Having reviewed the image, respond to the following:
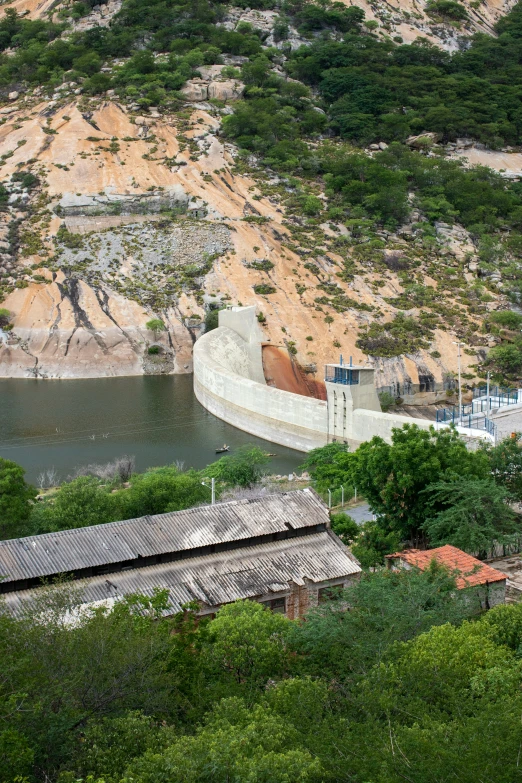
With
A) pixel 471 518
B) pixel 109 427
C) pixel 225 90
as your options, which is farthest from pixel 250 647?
pixel 225 90

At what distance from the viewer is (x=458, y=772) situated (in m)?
10.2

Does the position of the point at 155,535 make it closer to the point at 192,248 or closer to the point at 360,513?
the point at 360,513

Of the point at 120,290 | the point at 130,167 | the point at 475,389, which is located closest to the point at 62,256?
the point at 120,290

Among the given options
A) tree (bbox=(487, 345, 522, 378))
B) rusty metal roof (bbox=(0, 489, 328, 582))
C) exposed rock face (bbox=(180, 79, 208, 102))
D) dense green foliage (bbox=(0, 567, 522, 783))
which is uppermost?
exposed rock face (bbox=(180, 79, 208, 102))

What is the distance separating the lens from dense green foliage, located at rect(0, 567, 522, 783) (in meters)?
10.3

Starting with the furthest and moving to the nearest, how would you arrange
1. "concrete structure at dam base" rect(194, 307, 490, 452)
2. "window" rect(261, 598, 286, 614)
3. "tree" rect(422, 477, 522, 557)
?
"concrete structure at dam base" rect(194, 307, 490, 452) < "tree" rect(422, 477, 522, 557) < "window" rect(261, 598, 286, 614)

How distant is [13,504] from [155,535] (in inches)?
236

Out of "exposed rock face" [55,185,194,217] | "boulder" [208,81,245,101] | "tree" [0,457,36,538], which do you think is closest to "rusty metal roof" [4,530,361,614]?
"tree" [0,457,36,538]

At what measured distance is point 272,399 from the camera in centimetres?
4844

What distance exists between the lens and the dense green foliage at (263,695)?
1030 cm

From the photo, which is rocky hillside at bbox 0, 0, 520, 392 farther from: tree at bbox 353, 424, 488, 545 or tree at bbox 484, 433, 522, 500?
tree at bbox 353, 424, 488, 545

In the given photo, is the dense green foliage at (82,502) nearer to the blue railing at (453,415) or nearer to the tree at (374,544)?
the tree at (374,544)

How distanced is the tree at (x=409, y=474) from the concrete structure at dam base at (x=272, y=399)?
920cm

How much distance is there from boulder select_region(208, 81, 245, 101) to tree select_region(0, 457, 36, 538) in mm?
74072
